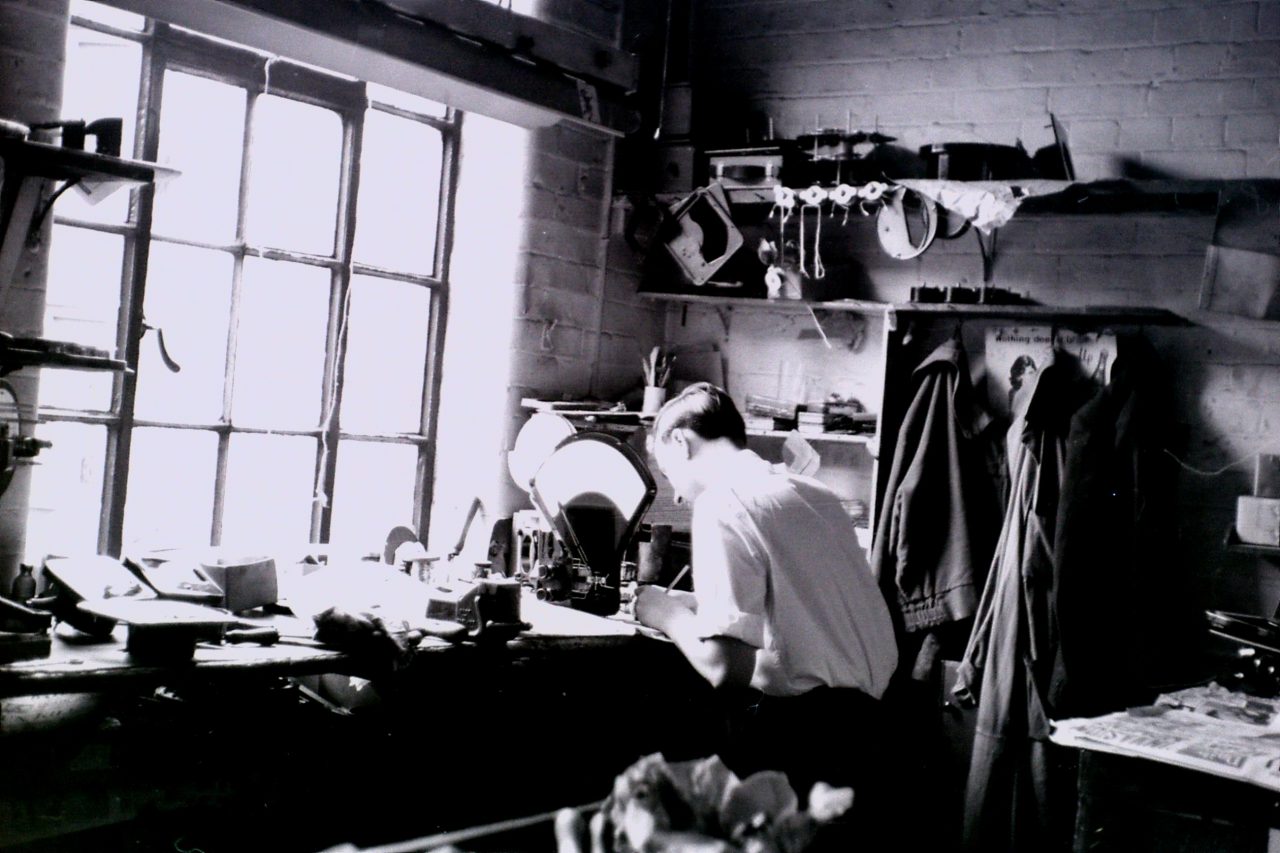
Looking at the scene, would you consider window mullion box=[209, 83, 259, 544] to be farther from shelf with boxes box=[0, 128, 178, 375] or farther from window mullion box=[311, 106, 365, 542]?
shelf with boxes box=[0, 128, 178, 375]

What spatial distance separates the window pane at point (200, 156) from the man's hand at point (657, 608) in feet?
5.34

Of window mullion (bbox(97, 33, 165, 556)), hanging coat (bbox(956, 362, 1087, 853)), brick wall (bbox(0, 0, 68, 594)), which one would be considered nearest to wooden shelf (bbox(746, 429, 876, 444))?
hanging coat (bbox(956, 362, 1087, 853))

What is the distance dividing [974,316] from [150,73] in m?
2.61

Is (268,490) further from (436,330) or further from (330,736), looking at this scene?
(330,736)

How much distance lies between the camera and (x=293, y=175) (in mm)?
3836

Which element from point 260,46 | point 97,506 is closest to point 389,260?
point 97,506

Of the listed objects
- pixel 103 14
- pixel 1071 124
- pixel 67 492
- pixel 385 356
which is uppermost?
pixel 1071 124

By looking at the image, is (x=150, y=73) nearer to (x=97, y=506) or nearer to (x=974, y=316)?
(x=97, y=506)

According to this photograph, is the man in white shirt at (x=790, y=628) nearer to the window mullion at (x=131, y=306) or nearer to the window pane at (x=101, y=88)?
the window mullion at (x=131, y=306)

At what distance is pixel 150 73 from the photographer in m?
3.44

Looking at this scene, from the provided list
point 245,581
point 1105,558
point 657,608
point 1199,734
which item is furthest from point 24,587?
point 1105,558

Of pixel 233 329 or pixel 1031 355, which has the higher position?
pixel 1031 355

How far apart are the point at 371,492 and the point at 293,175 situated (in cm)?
103

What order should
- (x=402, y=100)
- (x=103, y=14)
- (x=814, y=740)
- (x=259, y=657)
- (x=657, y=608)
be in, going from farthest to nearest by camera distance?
(x=402, y=100) < (x=103, y=14) < (x=657, y=608) < (x=814, y=740) < (x=259, y=657)
